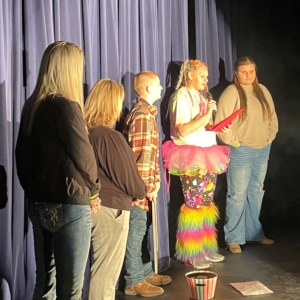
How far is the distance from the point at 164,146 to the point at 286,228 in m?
1.71

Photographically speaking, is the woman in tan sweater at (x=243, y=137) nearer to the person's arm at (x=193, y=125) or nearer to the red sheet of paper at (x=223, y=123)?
the red sheet of paper at (x=223, y=123)

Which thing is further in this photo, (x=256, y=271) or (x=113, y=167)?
(x=256, y=271)

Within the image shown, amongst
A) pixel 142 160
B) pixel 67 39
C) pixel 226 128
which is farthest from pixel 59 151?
pixel 226 128

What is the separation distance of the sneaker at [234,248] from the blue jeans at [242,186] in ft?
0.10

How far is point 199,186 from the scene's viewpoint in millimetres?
3529

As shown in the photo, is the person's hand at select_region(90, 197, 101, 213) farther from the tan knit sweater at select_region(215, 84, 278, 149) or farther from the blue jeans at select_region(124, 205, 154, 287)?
the tan knit sweater at select_region(215, 84, 278, 149)

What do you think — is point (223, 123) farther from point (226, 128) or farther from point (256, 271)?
point (256, 271)

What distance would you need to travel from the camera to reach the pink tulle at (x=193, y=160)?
11.3ft

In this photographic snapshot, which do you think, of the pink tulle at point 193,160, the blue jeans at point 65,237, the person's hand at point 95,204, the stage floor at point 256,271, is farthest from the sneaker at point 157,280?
the blue jeans at point 65,237

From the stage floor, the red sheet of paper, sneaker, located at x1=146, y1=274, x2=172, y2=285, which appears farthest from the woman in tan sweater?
sneaker, located at x1=146, y1=274, x2=172, y2=285

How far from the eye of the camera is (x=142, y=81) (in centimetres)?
318

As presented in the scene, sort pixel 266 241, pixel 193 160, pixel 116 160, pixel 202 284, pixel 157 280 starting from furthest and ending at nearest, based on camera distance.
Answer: pixel 266 241 < pixel 193 160 < pixel 157 280 < pixel 202 284 < pixel 116 160

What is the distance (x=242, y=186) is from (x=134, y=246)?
1.18m

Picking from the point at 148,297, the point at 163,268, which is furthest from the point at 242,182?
the point at 148,297
